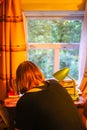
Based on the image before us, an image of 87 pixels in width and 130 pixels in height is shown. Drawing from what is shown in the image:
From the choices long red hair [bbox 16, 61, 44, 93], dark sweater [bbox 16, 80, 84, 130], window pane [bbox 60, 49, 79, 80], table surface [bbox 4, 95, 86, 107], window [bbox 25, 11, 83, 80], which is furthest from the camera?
window pane [bbox 60, 49, 79, 80]

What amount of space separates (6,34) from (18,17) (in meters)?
0.22

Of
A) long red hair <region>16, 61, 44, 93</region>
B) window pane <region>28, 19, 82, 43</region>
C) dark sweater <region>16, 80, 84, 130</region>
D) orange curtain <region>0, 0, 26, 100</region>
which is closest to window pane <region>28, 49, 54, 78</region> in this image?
window pane <region>28, 19, 82, 43</region>

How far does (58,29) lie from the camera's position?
2.90 m

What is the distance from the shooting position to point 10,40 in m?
Result: 2.51

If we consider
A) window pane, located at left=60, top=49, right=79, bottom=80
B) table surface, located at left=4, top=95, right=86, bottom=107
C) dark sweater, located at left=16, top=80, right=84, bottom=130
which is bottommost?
table surface, located at left=4, top=95, right=86, bottom=107

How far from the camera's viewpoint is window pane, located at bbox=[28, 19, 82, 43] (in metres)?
2.86

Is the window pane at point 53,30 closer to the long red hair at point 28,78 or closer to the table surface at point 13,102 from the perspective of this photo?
the table surface at point 13,102

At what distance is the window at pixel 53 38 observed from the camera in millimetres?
2844

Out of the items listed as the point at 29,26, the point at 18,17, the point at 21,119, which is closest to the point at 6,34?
the point at 18,17

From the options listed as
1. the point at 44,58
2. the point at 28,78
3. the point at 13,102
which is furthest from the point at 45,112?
the point at 44,58

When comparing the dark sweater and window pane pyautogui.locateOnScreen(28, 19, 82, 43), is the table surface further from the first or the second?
the dark sweater

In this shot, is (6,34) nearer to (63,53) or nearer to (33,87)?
(63,53)

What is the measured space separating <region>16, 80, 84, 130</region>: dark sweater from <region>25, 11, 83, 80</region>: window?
1.47m

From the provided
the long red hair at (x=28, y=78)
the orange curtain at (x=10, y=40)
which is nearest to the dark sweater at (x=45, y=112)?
the long red hair at (x=28, y=78)
